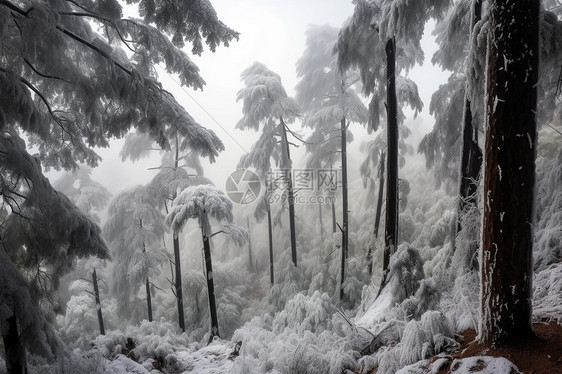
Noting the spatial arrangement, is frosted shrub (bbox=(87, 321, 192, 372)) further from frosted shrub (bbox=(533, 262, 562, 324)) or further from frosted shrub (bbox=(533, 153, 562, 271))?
frosted shrub (bbox=(533, 153, 562, 271))

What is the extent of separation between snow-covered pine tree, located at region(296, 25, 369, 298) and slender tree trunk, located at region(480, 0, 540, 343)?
11.3 metres

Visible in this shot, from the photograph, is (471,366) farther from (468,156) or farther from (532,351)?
(468,156)

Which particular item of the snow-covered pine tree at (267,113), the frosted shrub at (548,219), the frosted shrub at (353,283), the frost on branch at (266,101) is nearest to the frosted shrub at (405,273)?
the frosted shrub at (548,219)

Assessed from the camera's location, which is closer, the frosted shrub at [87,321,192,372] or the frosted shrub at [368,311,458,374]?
the frosted shrub at [368,311,458,374]

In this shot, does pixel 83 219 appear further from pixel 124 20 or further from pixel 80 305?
pixel 80 305

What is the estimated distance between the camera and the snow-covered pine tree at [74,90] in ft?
14.9

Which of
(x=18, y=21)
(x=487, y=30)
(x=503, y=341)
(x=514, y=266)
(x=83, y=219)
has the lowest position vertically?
(x=503, y=341)

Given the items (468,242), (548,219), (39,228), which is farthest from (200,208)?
(548,219)

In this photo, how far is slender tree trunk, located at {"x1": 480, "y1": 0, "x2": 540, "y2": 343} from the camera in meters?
2.96

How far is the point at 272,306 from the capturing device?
1456 centimetres

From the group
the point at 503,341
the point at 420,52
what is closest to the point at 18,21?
the point at 503,341

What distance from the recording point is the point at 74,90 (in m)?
6.07

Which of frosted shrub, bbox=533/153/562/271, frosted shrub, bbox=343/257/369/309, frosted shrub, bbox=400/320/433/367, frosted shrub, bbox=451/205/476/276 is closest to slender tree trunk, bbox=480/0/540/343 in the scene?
frosted shrub, bbox=400/320/433/367

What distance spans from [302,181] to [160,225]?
9.89m
